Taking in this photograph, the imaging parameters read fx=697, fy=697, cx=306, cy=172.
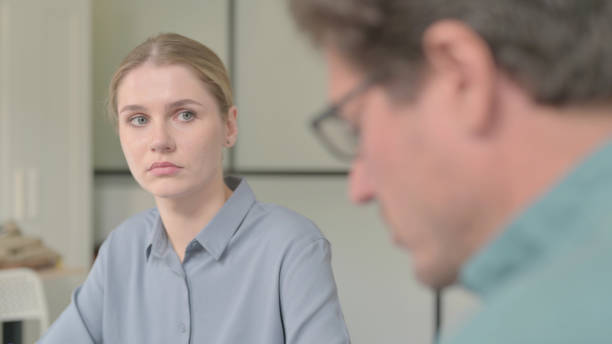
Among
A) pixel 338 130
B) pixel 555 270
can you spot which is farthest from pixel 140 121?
pixel 555 270

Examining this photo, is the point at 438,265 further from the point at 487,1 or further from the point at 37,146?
the point at 37,146

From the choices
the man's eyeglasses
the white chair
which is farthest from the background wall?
the man's eyeglasses

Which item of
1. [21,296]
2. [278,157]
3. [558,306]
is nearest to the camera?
[558,306]

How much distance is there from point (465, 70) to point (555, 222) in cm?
11

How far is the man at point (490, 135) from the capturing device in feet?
1.18

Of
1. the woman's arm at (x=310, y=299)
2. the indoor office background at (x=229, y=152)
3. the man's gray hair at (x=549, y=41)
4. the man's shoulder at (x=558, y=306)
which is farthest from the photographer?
the indoor office background at (x=229, y=152)

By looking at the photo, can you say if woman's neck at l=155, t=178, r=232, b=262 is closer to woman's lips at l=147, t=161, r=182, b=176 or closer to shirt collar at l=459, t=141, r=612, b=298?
woman's lips at l=147, t=161, r=182, b=176

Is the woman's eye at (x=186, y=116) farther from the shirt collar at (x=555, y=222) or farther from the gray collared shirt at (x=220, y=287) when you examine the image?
the shirt collar at (x=555, y=222)

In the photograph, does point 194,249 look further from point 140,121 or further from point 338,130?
point 338,130

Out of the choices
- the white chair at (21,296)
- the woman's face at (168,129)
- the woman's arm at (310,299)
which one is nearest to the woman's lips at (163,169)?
the woman's face at (168,129)

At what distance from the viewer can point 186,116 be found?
1.28 m

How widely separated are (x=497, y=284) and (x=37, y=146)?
3.69 m

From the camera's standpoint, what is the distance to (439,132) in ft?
1.49

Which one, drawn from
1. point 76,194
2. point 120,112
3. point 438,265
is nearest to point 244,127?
point 76,194
